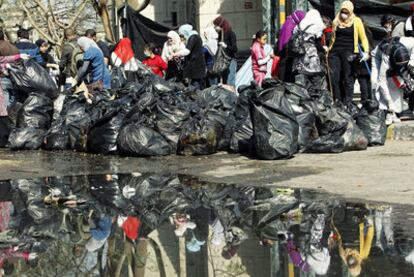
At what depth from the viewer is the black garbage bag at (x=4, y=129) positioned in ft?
42.7

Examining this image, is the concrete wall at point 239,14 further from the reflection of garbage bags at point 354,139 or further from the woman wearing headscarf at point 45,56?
the reflection of garbage bags at point 354,139

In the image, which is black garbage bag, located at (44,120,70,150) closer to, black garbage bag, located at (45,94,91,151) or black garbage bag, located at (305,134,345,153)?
black garbage bag, located at (45,94,91,151)

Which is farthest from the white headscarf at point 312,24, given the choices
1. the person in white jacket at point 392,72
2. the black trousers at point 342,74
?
the person in white jacket at point 392,72

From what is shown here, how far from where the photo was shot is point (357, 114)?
37.1 ft

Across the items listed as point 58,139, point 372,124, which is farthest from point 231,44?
point 372,124

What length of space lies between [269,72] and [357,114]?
4.02 m

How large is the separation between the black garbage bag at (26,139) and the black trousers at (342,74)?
3.95 metres

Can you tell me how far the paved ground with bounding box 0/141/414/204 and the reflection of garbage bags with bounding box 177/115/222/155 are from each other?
14 centimetres

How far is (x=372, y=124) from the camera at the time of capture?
11.2 m

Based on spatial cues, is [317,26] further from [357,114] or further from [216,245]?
[216,245]

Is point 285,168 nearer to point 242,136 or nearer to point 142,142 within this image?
point 242,136

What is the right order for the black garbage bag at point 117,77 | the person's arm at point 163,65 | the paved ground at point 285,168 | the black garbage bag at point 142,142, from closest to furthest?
the paved ground at point 285,168, the black garbage bag at point 142,142, the black garbage bag at point 117,77, the person's arm at point 163,65

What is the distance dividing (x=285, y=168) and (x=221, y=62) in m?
6.19

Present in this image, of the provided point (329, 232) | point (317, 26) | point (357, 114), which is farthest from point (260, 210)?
point (317, 26)
